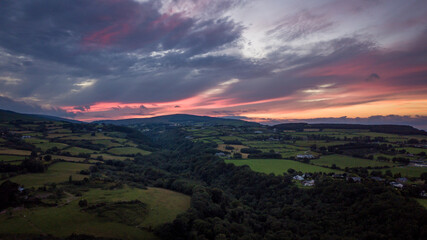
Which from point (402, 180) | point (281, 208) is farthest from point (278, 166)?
point (402, 180)

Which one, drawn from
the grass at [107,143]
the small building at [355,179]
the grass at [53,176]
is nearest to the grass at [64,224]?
the grass at [53,176]

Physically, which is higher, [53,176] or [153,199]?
[53,176]

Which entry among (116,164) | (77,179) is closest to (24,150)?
(116,164)

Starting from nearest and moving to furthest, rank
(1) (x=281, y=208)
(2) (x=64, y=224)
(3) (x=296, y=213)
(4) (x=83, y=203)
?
(2) (x=64, y=224)
(4) (x=83, y=203)
(3) (x=296, y=213)
(1) (x=281, y=208)

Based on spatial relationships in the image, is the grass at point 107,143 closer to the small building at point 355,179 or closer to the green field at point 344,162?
the green field at point 344,162

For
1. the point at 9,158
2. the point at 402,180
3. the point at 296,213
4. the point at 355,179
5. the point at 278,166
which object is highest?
the point at 9,158

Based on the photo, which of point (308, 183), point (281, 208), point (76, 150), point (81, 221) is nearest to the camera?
point (81, 221)

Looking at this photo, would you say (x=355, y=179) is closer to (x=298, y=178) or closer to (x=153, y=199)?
(x=298, y=178)
